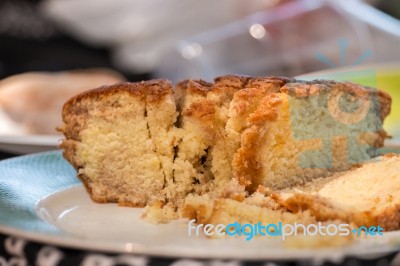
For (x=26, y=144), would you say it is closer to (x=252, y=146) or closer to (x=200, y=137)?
(x=200, y=137)

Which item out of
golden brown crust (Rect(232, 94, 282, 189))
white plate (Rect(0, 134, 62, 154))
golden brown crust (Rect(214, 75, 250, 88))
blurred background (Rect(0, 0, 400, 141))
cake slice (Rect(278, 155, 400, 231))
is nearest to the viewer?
cake slice (Rect(278, 155, 400, 231))

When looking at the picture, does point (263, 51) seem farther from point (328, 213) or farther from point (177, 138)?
point (328, 213)

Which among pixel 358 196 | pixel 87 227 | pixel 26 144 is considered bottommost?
pixel 87 227

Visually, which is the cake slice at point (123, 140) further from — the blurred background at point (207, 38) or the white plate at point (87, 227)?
the blurred background at point (207, 38)

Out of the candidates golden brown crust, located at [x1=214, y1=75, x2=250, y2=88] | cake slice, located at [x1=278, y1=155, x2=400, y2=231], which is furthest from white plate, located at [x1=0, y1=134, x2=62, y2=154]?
cake slice, located at [x1=278, y1=155, x2=400, y2=231]

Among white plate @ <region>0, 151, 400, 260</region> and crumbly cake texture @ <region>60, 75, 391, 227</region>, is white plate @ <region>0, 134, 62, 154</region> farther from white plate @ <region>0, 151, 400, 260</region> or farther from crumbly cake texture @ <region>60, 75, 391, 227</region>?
crumbly cake texture @ <region>60, 75, 391, 227</region>

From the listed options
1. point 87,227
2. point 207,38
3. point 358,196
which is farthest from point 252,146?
point 207,38
